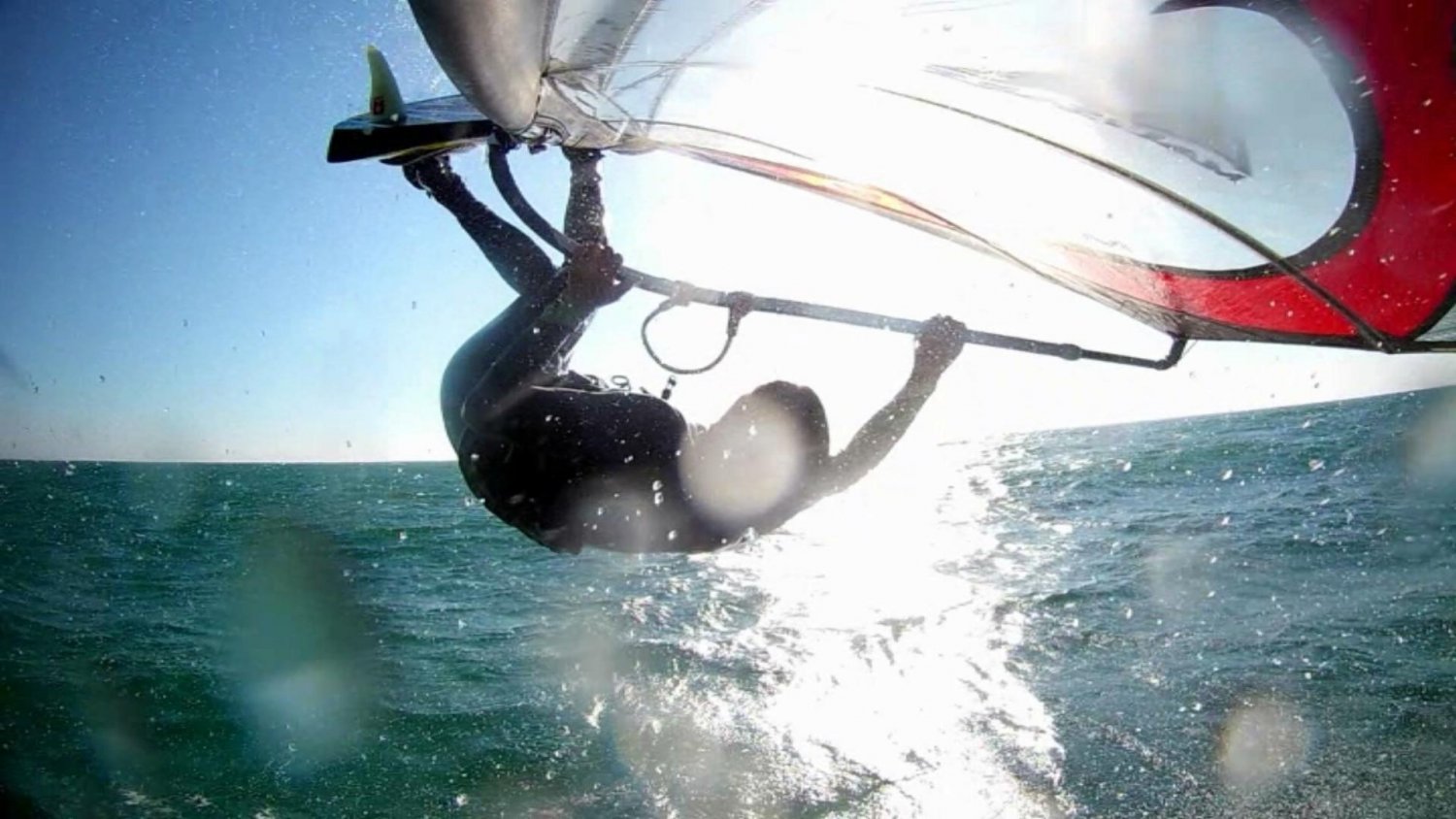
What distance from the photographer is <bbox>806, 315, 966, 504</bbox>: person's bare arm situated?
2.90 metres

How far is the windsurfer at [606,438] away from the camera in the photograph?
8.82 feet

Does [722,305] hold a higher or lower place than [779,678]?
higher

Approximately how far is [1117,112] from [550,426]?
2.17 m

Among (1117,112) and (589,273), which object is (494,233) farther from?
(1117,112)

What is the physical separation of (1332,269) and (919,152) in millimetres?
1461

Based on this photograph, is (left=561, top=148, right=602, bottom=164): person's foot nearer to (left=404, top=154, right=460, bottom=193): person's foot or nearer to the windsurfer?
the windsurfer

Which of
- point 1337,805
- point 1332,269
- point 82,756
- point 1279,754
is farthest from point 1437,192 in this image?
point 82,756

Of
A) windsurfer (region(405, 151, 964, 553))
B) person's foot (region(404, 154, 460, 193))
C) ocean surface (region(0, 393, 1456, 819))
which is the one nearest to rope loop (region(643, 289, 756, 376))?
windsurfer (region(405, 151, 964, 553))

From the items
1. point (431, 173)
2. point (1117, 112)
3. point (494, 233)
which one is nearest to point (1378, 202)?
point (1117, 112)

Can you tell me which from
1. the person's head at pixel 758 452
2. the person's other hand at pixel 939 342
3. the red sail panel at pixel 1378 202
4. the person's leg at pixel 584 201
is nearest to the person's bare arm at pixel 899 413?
the person's other hand at pixel 939 342

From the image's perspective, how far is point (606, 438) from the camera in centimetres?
284

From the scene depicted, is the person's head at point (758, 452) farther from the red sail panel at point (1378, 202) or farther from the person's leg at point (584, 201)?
the red sail panel at point (1378, 202)

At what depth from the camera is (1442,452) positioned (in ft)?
104

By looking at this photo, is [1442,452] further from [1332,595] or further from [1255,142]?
[1255,142]
